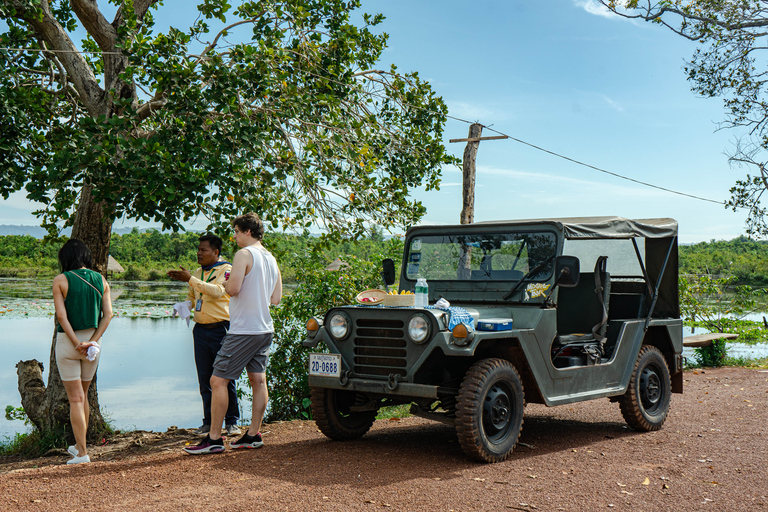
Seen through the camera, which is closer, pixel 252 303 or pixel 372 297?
pixel 252 303

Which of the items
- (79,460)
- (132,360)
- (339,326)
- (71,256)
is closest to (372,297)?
(339,326)

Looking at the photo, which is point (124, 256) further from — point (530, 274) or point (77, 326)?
point (530, 274)

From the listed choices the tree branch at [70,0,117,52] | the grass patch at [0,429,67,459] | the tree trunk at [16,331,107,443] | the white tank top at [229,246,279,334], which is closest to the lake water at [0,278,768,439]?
the tree trunk at [16,331,107,443]

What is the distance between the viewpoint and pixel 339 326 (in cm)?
573

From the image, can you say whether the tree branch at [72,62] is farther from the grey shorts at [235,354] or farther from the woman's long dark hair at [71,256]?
the grey shorts at [235,354]

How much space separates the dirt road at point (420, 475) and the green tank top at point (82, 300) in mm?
1215

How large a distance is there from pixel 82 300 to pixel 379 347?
2.64 meters

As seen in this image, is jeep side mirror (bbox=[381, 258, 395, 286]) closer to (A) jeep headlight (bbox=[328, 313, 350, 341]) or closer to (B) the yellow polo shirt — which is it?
(A) jeep headlight (bbox=[328, 313, 350, 341])

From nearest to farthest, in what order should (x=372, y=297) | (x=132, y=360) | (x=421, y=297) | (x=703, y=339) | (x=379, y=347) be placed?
1. (x=379, y=347)
2. (x=421, y=297)
3. (x=372, y=297)
4. (x=703, y=339)
5. (x=132, y=360)

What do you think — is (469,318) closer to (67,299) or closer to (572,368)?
(572,368)

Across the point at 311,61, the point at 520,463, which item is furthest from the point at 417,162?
the point at 520,463

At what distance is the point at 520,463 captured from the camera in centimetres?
541

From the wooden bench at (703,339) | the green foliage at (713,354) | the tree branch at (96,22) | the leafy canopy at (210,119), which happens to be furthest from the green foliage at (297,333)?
the green foliage at (713,354)

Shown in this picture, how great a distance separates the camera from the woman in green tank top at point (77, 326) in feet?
18.5
